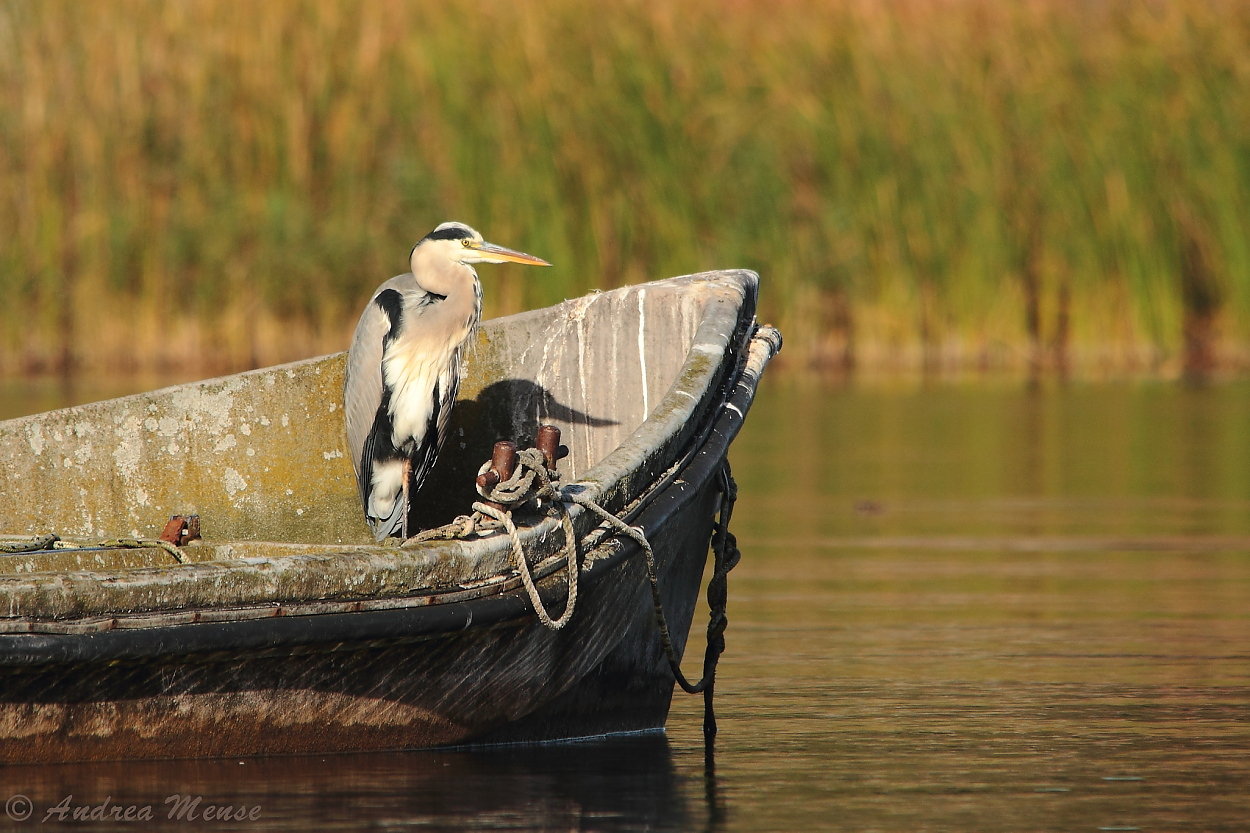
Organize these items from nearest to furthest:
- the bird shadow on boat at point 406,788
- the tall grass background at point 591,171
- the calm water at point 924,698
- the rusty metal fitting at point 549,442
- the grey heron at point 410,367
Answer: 1. the bird shadow on boat at point 406,788
2. the calm water at point 924,698
3. the rusty metal fitting at point 549,442
4. the grey heron at point 410,367
5. the tall grass background at point 591,171

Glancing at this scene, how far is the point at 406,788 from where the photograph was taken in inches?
173

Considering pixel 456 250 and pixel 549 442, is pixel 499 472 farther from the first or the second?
pixel 456 250

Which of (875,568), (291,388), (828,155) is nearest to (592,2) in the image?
(828,155)

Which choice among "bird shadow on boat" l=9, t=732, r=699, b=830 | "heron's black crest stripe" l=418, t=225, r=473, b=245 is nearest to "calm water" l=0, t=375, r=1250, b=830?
"bird shadow on boat" l=9, t=732, r=699, b=830

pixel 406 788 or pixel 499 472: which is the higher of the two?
pixel 499 472

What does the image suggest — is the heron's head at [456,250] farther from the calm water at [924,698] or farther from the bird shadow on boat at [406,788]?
the bird shadow on boat at [406,788]

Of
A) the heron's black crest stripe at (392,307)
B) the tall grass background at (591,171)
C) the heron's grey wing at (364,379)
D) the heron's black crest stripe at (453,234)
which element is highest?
the tall grass background at (591,171)

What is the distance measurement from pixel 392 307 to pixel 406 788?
1.94 m

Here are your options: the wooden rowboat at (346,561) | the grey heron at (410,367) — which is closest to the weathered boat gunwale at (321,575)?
the wooden rowboat at (346,561)

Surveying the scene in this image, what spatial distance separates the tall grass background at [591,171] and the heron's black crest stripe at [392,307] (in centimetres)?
893

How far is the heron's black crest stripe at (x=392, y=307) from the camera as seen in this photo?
589cm

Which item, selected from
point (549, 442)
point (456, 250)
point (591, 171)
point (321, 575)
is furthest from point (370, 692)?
point (591, 171)

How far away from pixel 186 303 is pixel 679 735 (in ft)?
35.5

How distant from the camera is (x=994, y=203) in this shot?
50.9 feet
